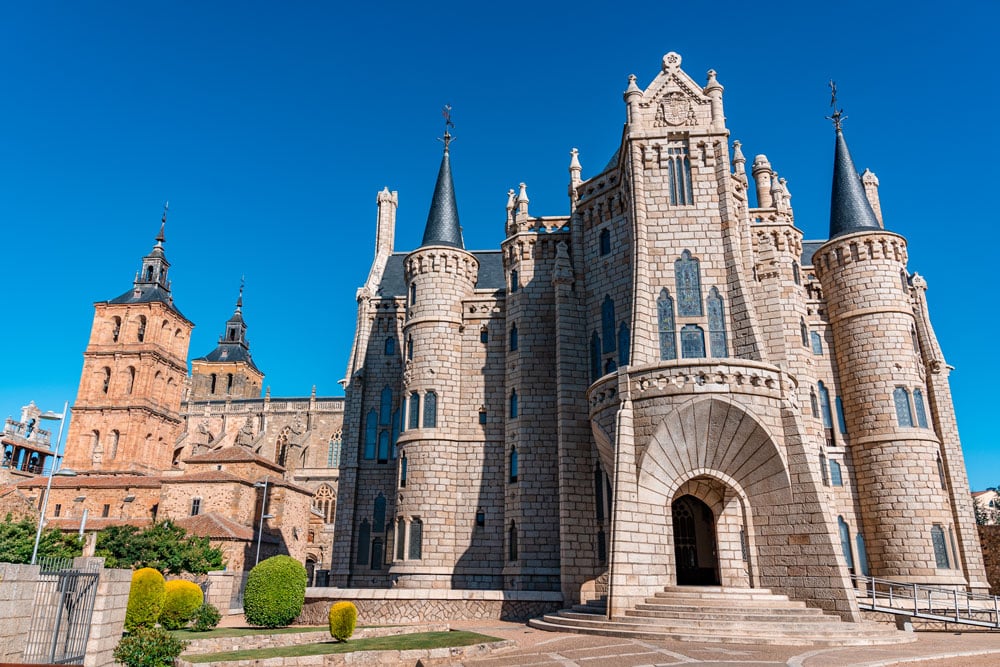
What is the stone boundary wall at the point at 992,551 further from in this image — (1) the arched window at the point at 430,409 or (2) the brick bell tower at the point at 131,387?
(2) the brick bell tower at the point at 131,387

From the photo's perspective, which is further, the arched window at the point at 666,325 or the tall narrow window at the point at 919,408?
the tall narrow window at the point at 919,408

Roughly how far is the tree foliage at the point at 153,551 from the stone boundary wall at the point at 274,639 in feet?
47.0

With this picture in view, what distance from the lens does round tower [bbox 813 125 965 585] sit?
2361cm

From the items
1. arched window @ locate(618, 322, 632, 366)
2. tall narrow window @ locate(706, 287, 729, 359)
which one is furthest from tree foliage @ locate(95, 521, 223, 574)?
tall narrow window @ locate(706, 287, 729, 359)

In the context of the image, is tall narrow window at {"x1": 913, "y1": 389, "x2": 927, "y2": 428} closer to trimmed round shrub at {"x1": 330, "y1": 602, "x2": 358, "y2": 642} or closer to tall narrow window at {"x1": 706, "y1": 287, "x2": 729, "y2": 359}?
tall narrow window at {"x1": 706, "y1": 287, "x2": 729, "y2": 359}

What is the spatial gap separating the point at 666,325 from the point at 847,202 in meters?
12.2

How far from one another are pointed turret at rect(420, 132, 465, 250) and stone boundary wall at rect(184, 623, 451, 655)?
56.4ft

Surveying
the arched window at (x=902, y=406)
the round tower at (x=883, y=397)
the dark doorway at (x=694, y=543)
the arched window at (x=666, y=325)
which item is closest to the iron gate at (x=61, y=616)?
the arched window at (x=666, y=325)

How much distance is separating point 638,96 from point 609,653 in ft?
61.9

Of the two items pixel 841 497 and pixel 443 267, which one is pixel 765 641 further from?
pixel 443 267

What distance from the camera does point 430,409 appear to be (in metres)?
29.0

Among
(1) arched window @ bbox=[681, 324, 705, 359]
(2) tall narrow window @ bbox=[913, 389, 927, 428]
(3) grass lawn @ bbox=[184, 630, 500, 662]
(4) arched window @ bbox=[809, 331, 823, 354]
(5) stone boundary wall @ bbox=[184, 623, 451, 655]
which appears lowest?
(5) stone boundary wall @ bbox=[184, 623, 451, 655]

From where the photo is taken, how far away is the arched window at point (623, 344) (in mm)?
23688

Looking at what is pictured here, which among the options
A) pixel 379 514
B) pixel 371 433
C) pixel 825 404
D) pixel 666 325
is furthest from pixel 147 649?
pixel 825 404
